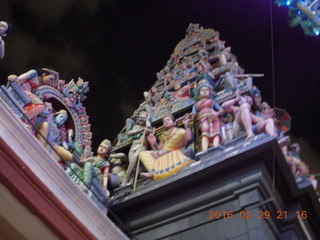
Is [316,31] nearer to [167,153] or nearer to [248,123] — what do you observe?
[248,123]

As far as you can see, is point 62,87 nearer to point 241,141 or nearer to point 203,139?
point 203,139

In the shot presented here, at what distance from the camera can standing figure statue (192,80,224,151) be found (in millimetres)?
10359

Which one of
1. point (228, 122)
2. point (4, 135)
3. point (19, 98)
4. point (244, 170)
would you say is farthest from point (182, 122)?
point (4, 135)

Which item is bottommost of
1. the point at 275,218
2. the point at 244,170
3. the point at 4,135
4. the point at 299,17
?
the point at 275,218

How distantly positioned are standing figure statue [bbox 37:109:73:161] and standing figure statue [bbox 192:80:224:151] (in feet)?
9.17

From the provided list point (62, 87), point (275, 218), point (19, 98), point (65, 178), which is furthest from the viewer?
point (62, 87)

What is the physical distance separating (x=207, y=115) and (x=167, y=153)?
48.4 inches

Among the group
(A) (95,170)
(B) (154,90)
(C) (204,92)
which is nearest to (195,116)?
(C) (204,92)

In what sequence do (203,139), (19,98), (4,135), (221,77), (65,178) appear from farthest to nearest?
(221,77), (203,139), (19,98), (65,178), (4,135)

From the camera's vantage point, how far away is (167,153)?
10.5 metres

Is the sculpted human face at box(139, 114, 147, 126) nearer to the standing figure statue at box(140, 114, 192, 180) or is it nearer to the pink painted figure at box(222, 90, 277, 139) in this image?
the standing figure statue at box(140, 114, 192, 180)

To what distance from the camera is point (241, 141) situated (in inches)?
378

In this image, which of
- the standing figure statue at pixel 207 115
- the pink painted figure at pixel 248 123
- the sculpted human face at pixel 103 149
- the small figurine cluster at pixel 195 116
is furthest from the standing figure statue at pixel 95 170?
the pink painted figure at pixel 248 123

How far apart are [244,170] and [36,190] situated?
3845 millimetres
